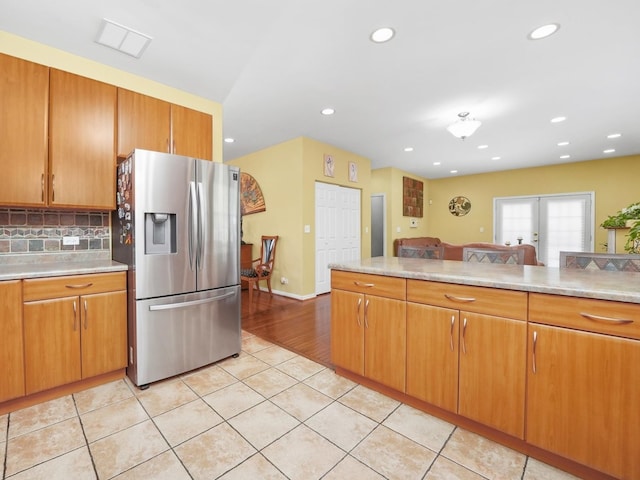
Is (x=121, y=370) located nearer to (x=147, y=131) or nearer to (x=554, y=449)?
(x=147, y=131)

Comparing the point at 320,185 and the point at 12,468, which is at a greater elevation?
the point at 320,185

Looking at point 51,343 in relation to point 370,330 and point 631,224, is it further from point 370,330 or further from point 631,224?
point 631,224

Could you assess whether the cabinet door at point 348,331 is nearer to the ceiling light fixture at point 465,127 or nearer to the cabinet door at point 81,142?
the cabinet door at point 81,142

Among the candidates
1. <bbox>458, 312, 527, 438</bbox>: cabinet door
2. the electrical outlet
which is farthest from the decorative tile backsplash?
<bbox>458, 312, 527, 438</bbox>: cabinet door

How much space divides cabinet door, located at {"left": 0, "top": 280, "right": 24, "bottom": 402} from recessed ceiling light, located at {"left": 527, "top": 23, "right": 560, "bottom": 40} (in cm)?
397

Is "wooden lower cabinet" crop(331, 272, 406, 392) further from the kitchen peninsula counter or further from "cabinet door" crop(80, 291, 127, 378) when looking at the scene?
"cabinet door" crop(80, 291, 127, 378)

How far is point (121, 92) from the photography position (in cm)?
246

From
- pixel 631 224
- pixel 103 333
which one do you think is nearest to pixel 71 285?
pixel 103 333

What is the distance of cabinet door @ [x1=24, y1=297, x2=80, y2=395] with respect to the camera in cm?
185

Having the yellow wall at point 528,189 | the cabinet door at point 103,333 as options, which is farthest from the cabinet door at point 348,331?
the yellow wall at point 528,189

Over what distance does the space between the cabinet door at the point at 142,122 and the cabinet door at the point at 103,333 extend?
120 centimetres

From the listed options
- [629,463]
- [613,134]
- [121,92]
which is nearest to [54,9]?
[121,92]

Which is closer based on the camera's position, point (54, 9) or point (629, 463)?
point (629, 463)

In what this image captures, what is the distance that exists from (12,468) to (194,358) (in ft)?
3.41
